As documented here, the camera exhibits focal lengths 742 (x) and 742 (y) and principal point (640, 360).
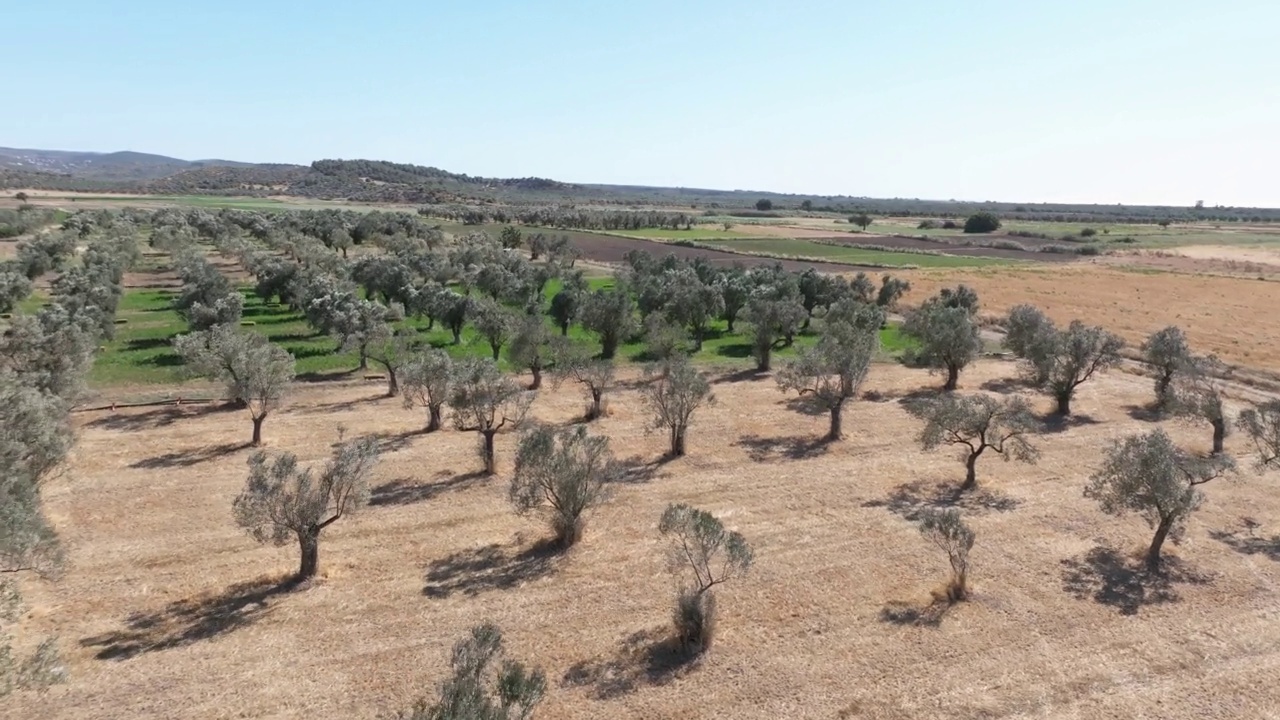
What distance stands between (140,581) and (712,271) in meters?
69.3

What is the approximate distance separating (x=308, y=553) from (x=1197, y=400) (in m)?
45.0

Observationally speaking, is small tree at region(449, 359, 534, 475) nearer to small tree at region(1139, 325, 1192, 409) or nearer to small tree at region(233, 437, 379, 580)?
small tree at region(233, 437, 379, 580)

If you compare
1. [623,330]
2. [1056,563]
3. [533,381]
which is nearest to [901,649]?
[1056,563]

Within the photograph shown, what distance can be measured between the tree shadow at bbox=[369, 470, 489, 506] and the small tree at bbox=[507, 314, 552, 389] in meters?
14.3

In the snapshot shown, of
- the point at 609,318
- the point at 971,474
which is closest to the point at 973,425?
the point at 971,474

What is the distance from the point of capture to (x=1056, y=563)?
27.5 m

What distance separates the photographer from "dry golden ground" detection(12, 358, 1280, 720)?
65.5 feet

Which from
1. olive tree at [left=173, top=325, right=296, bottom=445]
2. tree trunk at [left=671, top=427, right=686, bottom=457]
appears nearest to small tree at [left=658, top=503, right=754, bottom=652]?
tree trunk at [left=671, top=427, right=686, bottom=457]

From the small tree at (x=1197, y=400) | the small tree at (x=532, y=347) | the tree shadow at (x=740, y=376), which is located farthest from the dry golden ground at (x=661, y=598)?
the tree shadow at (x=740, y=376)

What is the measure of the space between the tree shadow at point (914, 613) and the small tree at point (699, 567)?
4.78 meters

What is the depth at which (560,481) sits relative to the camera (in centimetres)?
2781

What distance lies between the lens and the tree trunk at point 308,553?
25172 millimetres

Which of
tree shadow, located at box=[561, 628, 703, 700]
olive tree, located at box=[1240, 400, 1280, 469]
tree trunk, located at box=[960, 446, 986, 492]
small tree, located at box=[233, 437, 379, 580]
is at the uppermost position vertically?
olive tree, located at box=[1240, 400, 1280, 469]

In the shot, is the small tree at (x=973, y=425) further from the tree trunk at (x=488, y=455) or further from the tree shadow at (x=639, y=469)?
the tree trunk at (x=488, y=455)
